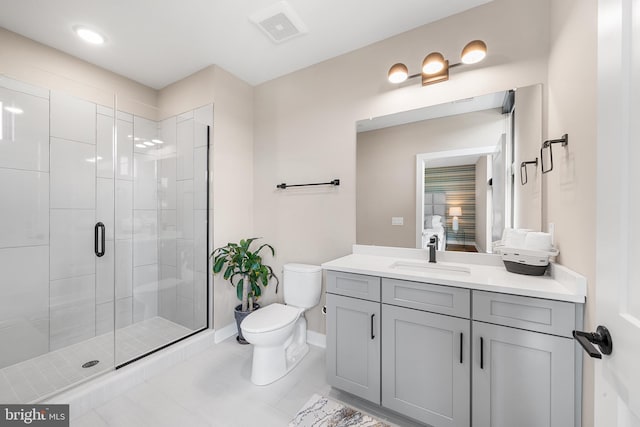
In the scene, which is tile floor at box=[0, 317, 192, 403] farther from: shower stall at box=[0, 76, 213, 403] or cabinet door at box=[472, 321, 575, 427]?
cabinet door at box=[472, 321, 575, 427]

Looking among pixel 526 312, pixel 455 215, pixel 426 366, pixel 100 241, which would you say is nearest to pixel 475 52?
pixel 455 215

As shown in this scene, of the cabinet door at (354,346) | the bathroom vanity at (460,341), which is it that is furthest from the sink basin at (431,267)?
the cabinet door at (354,346)

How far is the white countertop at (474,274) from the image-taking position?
3.71ft

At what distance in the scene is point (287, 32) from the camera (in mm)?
1976

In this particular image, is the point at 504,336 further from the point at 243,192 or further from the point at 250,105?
the point at 250,105

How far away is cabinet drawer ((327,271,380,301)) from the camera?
1543 mm

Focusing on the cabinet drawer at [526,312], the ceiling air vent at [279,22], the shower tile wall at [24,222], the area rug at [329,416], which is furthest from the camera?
the shower tile wall at [24,222]

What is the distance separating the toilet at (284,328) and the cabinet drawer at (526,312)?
1.26 metres

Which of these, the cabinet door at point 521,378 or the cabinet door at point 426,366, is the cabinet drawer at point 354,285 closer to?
the cabinet door at point 426,366

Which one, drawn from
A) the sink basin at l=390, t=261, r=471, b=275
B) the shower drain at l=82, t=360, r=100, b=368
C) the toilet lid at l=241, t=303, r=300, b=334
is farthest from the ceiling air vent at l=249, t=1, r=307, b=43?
the shower drain at l=82, t=360, r=100, b=368

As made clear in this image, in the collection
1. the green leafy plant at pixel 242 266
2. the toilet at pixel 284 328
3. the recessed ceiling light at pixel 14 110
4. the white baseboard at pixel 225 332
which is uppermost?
the recessed ceiling light at pixel 14 110

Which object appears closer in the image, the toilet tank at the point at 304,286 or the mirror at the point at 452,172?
the mirror at the point at 452,172

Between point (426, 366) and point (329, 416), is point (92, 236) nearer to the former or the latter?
point (329, 416)

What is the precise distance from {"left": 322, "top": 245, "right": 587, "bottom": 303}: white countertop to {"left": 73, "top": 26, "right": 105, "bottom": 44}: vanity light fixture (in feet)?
8.25
